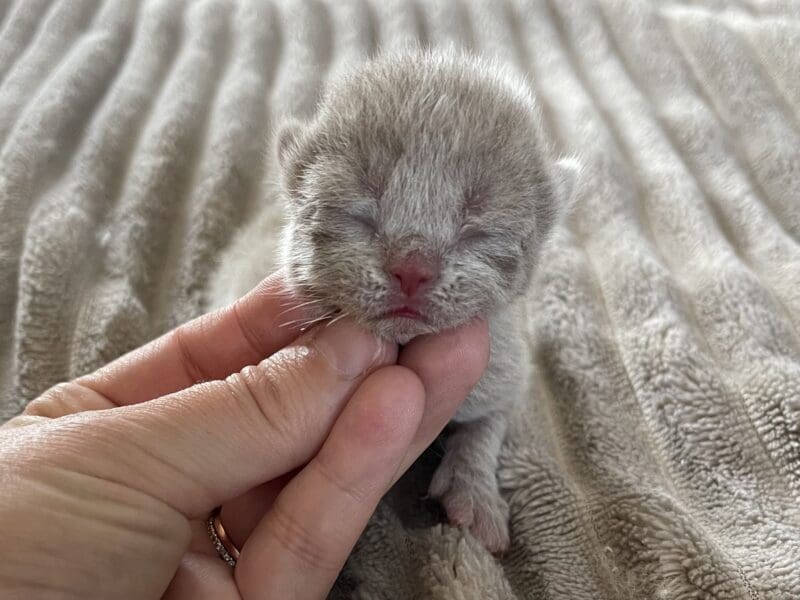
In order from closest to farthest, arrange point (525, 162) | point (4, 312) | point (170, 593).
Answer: point (170, 593), point (525, 162), point (4, 312)

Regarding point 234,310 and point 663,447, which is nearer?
→ point 234,310

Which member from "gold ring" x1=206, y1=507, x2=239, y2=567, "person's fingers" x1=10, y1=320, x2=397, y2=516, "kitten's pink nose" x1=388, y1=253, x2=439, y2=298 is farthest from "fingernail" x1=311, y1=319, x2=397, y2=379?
"gold ring" x1=206, y1=507, x2=239, y2=567

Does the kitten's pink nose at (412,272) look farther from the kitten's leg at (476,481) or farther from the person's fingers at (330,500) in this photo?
the kitten's leg at (476,481)

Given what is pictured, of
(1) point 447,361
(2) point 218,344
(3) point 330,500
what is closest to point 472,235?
(1) point 447,361

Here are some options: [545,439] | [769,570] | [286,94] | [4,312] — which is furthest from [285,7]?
[769,570]

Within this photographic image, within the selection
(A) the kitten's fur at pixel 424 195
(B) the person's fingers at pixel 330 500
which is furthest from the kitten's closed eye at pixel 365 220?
(B) the person's fingers at pixel 330 500

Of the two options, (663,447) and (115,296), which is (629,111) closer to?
(663,447)
